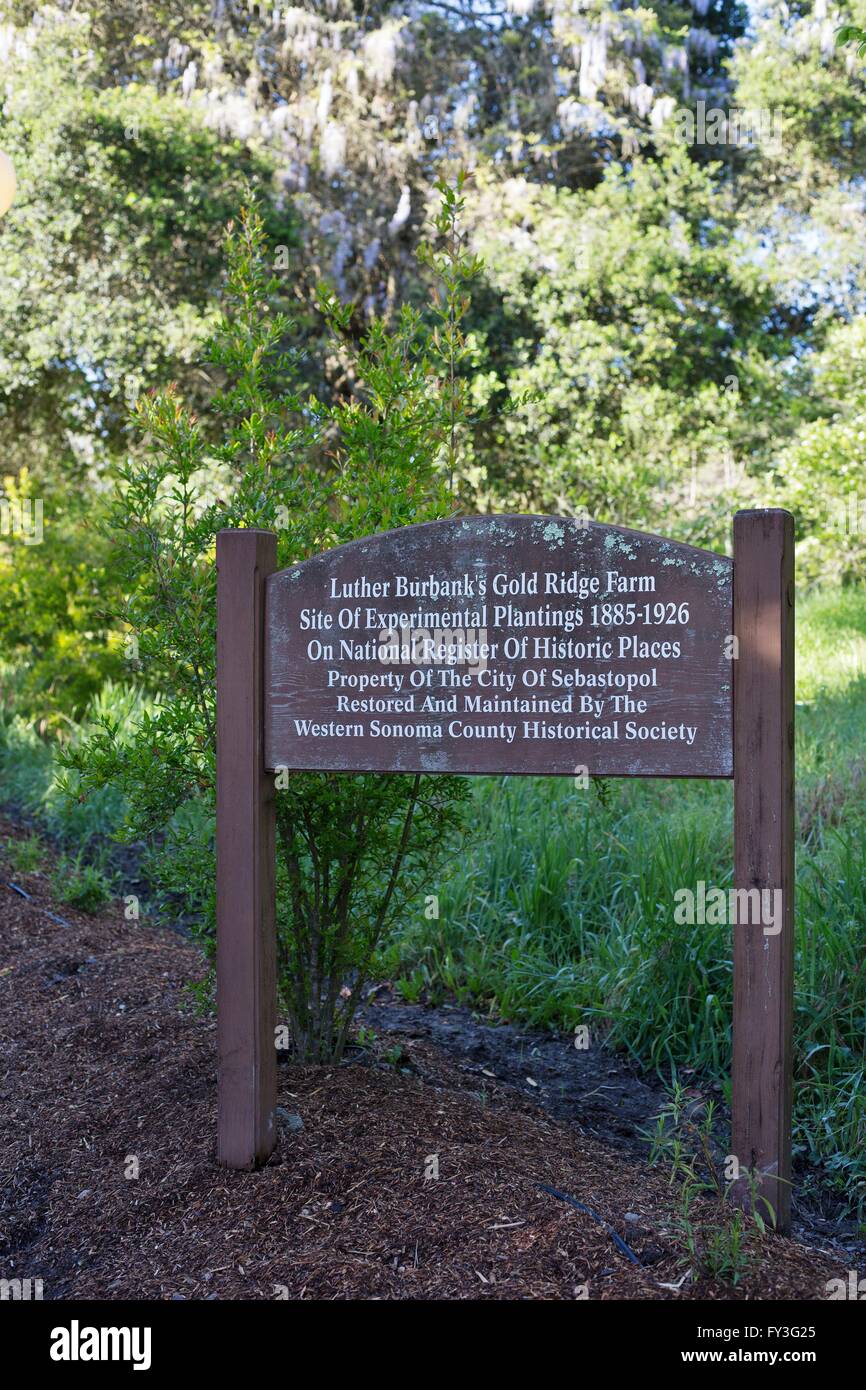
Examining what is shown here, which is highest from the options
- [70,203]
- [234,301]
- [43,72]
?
[43,72]

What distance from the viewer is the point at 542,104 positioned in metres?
15.0

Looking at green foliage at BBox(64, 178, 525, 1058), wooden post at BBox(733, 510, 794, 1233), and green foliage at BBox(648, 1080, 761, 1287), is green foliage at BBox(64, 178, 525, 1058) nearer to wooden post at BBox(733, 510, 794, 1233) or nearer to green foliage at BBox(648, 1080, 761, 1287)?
wooden post at BBox(733, 510, 794, 1233)

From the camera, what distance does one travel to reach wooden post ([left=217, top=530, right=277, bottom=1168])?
123 inches

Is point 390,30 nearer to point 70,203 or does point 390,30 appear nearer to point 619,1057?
point 70,203

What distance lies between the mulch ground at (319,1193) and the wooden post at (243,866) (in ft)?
0.56

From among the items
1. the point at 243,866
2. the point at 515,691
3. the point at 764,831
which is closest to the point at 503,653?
the point at 515,691

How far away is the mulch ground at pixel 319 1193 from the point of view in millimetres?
2686

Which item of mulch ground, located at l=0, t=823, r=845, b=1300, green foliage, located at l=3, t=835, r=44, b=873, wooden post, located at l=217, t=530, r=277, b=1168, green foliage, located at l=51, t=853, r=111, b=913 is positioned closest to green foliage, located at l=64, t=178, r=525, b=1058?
wooden post, located at l=217, t=530, r=277, b=1168

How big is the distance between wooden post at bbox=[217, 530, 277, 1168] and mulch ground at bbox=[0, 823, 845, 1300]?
171 mm

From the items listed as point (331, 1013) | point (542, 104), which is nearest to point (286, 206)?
point (542, 104)

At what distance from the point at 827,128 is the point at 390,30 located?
5.59 metres

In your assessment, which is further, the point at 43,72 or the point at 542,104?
the point at 542,104

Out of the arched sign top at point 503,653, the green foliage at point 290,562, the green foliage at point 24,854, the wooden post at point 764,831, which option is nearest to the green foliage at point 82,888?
the green foliage at point 24,854

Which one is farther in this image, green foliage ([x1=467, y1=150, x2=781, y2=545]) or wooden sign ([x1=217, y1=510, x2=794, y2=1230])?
green foliage ([x1=467, y1=150, x2=781, y2=545])
